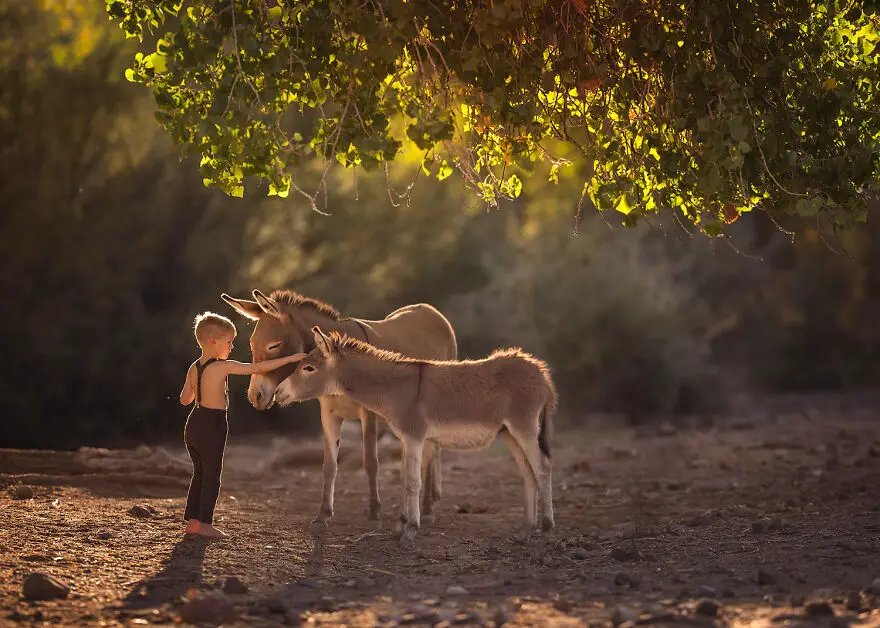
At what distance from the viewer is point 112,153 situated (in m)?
16.0

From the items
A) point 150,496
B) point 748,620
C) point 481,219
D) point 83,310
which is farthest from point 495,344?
point 748,620

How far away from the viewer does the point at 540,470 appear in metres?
9.32

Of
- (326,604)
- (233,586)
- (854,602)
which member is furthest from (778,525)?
(233,586)

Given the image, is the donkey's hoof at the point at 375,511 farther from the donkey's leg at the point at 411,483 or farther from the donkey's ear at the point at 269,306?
the donkey's ear at the point at 269,306

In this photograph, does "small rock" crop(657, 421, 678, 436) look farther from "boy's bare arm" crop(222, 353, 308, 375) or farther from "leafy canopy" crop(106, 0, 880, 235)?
"boy's bare arm" crop(222, 353, 308, 375)

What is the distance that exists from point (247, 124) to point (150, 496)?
482cm

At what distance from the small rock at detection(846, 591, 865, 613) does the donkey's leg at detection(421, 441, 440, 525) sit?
507cm

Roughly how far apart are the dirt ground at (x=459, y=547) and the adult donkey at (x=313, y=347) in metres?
0.45

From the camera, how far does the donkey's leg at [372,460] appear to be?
1016 centimetres

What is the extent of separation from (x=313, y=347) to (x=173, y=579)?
10.6 feet

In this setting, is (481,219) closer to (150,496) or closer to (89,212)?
(89,212)

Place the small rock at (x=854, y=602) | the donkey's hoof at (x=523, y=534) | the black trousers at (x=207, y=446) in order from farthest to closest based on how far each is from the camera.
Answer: the donkey's hoof at (x=523, y=534) → the black trousers at (x=207, y=446) → the small rock at (x=854, y=602)

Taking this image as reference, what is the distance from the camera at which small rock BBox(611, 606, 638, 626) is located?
A: 5.67 metres

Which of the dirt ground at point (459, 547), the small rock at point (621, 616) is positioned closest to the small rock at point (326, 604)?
the dirt ground at point (459, 547)
